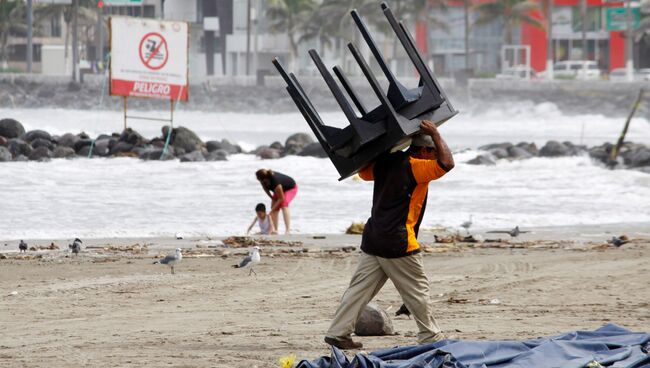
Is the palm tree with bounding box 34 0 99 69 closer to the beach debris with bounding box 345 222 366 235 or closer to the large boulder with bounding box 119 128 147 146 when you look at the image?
the large boulder with bounding box 119 128 147 146

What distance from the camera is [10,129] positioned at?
133ft

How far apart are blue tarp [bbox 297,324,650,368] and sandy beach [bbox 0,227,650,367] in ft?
2.96

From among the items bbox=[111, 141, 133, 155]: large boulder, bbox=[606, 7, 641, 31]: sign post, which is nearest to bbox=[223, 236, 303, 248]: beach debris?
bbox=[111, 141, 133, 155]: large boulder

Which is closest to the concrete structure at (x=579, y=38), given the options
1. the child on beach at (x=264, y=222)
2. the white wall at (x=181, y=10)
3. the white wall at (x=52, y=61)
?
the white wall at (x=181, y=10)

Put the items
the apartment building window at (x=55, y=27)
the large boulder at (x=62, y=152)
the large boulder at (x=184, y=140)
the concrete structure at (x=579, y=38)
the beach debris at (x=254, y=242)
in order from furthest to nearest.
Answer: the apartment building window at (x=55, y=27) < the concrete structure at (x=579, y=38) < the large boulder at (x=184, y=140) < the large boulder at (x=62, y=152) < the beach debris at (x=254, y=242)

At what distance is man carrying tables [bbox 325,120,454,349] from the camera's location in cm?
802

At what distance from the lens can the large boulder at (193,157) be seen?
35.8m

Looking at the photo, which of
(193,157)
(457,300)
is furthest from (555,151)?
(457,300)

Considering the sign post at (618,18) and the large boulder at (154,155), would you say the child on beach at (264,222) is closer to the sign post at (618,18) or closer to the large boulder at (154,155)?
the large boulder at (154,155)

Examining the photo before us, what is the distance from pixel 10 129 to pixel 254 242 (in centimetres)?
2597

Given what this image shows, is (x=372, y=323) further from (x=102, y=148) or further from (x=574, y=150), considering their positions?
(x=574, y=150)

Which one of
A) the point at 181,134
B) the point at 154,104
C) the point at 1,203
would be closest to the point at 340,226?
the point at 1,203

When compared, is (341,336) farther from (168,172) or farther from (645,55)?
(645,55)

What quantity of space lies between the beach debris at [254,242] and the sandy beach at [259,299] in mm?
176
